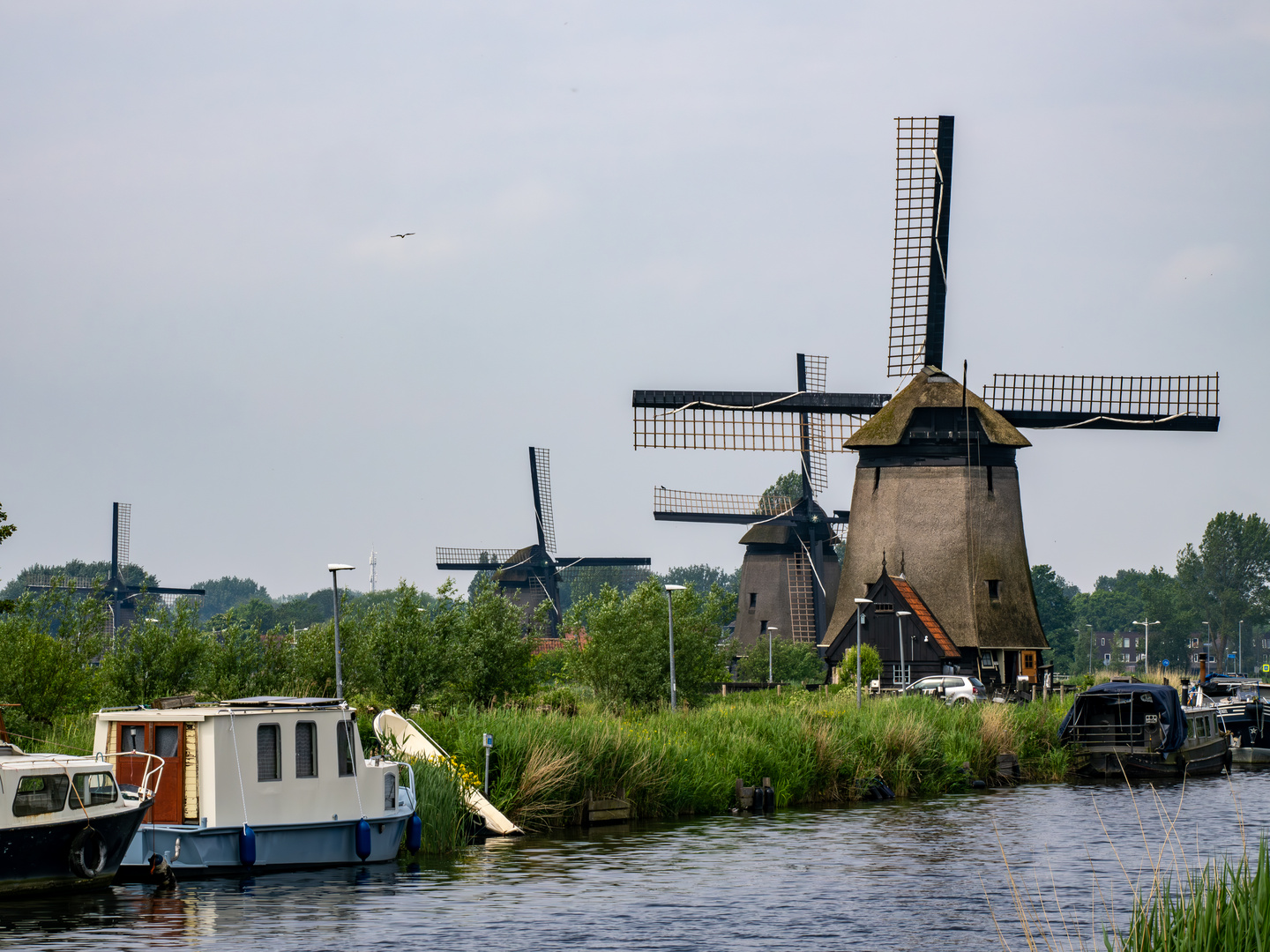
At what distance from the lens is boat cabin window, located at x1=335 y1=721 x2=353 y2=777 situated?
2866cm

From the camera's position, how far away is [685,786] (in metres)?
37.3

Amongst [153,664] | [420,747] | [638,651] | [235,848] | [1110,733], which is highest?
[153,664]

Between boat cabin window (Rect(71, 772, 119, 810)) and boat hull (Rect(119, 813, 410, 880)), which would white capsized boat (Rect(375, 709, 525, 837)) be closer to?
boat hull (Rect(119, 813, 410, 880))

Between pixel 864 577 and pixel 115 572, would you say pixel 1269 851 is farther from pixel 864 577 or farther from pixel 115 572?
pixel 115 572

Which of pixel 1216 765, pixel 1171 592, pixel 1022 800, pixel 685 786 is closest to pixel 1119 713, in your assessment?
pixel 1216 765

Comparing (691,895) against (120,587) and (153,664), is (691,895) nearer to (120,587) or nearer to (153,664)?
(153,664)

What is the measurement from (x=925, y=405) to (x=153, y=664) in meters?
34.4

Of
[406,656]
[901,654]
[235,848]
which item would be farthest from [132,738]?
[901,654]

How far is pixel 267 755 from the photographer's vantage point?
27828 millimetres

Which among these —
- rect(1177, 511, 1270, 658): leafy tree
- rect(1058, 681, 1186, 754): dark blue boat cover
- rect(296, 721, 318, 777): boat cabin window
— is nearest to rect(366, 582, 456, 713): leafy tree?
rect(296, 721, 318, 777): boat cabin window

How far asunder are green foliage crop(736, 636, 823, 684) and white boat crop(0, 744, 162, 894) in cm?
6435

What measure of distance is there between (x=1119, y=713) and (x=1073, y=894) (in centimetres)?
2763

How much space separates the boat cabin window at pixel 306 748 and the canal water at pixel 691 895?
1845mm

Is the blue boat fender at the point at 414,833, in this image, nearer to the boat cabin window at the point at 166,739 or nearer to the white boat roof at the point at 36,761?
the boat cabin window at the point at 166,739
